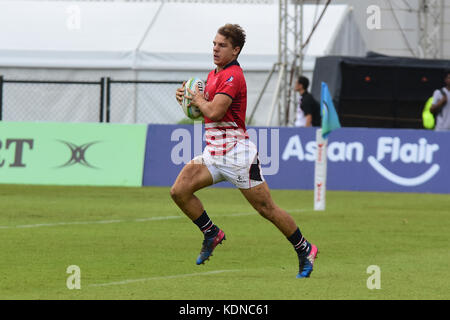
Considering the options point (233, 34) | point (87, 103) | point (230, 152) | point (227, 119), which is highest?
point (233, 34)

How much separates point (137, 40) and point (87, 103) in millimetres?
2194

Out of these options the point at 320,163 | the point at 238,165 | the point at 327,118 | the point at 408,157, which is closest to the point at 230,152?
the point at 238,165

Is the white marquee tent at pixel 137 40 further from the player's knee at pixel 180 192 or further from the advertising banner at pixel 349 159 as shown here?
the player's knee at pixel 180 192

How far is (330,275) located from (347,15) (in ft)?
68.6

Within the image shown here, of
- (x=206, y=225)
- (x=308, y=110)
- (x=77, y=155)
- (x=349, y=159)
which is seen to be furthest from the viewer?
(x=308, y=110)

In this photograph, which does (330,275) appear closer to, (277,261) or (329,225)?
(277,261)

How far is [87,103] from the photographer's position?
29703mm

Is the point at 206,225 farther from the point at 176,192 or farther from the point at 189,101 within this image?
the point at 189,101

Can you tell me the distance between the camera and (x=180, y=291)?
8883 mm

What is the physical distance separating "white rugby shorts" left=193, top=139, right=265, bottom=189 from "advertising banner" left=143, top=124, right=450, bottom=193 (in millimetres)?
10831
